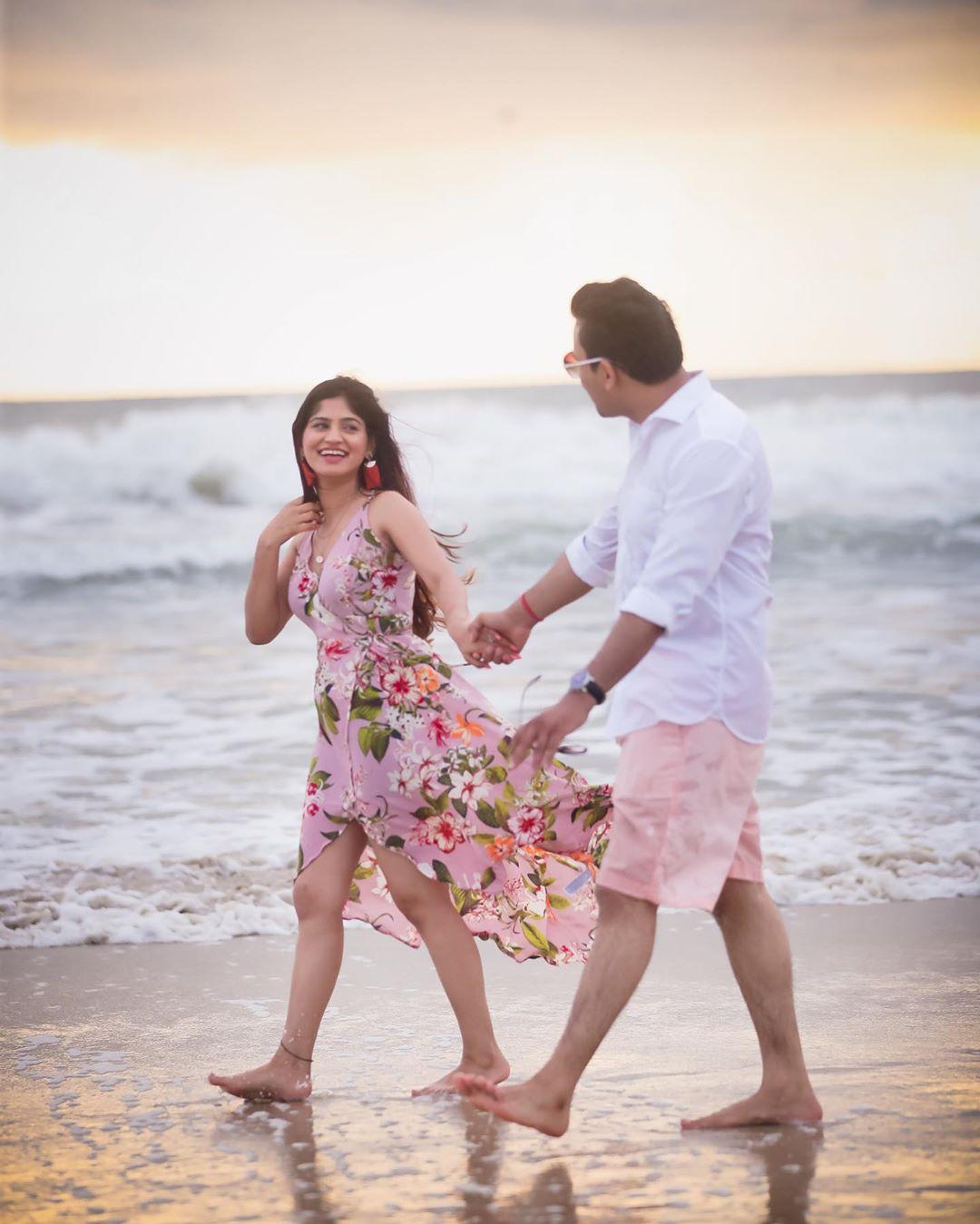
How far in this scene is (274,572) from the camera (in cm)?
349

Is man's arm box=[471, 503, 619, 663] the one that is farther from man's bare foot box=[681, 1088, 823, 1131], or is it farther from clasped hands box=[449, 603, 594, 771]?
man's bare foot box=[681, 1088, 823, 1131]

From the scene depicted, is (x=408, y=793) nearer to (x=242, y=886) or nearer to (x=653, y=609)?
(x=653, y=609)

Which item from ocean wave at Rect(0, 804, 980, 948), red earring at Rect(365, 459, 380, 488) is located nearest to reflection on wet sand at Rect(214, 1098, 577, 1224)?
red earring at Rect(365, 459, 380, 488)

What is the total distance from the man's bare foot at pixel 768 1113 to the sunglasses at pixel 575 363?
4.37ft

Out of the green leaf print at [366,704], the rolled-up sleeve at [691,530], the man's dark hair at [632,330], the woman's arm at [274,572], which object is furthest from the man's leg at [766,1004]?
the woman's arm at [274,572]

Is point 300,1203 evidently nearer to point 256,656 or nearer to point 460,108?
point 256,656

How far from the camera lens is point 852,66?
19031 mm

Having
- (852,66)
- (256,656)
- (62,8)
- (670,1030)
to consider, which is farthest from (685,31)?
(670,1030)

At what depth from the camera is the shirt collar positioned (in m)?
2.78

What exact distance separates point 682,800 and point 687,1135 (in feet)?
2.04

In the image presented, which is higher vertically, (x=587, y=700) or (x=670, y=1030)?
(x=587, y=700)

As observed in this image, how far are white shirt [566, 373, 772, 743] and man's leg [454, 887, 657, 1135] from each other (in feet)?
1.08

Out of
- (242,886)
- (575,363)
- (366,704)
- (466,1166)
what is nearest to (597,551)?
(575,363)

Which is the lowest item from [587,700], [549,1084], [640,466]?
[549,1084]
